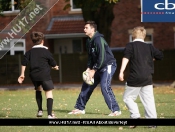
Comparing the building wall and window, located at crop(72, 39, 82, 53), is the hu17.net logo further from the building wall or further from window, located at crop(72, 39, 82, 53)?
window, located at crop(72, 39, 82, 53)

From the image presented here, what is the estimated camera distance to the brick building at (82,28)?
3453 cm

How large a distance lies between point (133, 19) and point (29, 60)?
23650mm

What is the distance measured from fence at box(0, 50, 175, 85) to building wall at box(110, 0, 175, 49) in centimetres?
230

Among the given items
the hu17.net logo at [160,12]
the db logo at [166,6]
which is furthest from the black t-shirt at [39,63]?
the db logo at [166,6]

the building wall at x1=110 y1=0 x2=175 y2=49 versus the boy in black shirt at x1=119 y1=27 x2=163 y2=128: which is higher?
the boy in black shirt at x1=119 y1=27 x2=163 y2=128

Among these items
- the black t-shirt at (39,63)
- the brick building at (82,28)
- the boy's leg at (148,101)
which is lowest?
the brick building at (82,28)

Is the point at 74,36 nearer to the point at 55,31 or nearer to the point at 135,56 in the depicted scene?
the point at 55,31

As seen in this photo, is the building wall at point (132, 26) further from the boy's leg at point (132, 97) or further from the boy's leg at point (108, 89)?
the boy's leg at point (132, 97)

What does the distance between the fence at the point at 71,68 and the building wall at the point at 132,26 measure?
230 centimetres

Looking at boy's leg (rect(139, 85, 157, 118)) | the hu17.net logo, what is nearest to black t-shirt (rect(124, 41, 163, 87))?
boy's leg (rect(139, 85, 157, 118))

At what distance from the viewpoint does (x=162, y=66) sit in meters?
32.7

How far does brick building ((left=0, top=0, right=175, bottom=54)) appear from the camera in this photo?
1359 inches

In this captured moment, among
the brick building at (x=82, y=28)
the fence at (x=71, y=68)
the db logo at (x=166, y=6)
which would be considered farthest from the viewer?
the brick building at (x=82, y=28)

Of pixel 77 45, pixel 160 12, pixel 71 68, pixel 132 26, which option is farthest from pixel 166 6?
pixel 77 45
